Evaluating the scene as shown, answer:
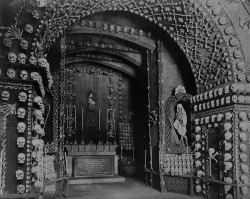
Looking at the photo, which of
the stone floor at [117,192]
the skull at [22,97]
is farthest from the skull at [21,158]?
the stone floor at [117,192]

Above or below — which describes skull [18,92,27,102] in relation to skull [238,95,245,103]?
below

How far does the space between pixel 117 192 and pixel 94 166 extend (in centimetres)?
202

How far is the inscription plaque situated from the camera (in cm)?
873

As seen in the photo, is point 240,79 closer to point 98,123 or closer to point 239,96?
point 239,96

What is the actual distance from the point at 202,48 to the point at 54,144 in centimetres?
435

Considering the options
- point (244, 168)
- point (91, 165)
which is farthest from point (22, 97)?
point (91, 165)

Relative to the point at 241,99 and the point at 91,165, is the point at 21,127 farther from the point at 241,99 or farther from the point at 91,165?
the point at 91,165

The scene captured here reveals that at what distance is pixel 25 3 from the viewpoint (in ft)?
15.9

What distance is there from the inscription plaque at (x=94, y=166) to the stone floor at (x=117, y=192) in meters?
0.67

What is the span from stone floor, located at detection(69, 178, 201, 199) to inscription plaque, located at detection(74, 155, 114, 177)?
67 cm

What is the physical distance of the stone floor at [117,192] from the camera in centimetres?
654

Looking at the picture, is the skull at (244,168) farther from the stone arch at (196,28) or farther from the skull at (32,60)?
the skull at (32,60)

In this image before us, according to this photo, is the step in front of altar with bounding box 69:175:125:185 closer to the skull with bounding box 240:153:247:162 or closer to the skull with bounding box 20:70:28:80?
the skull with bounding box 240:153:247:162

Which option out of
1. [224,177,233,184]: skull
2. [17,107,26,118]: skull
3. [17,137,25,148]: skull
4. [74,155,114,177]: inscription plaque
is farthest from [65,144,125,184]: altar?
[17,107,26,118]: skull
